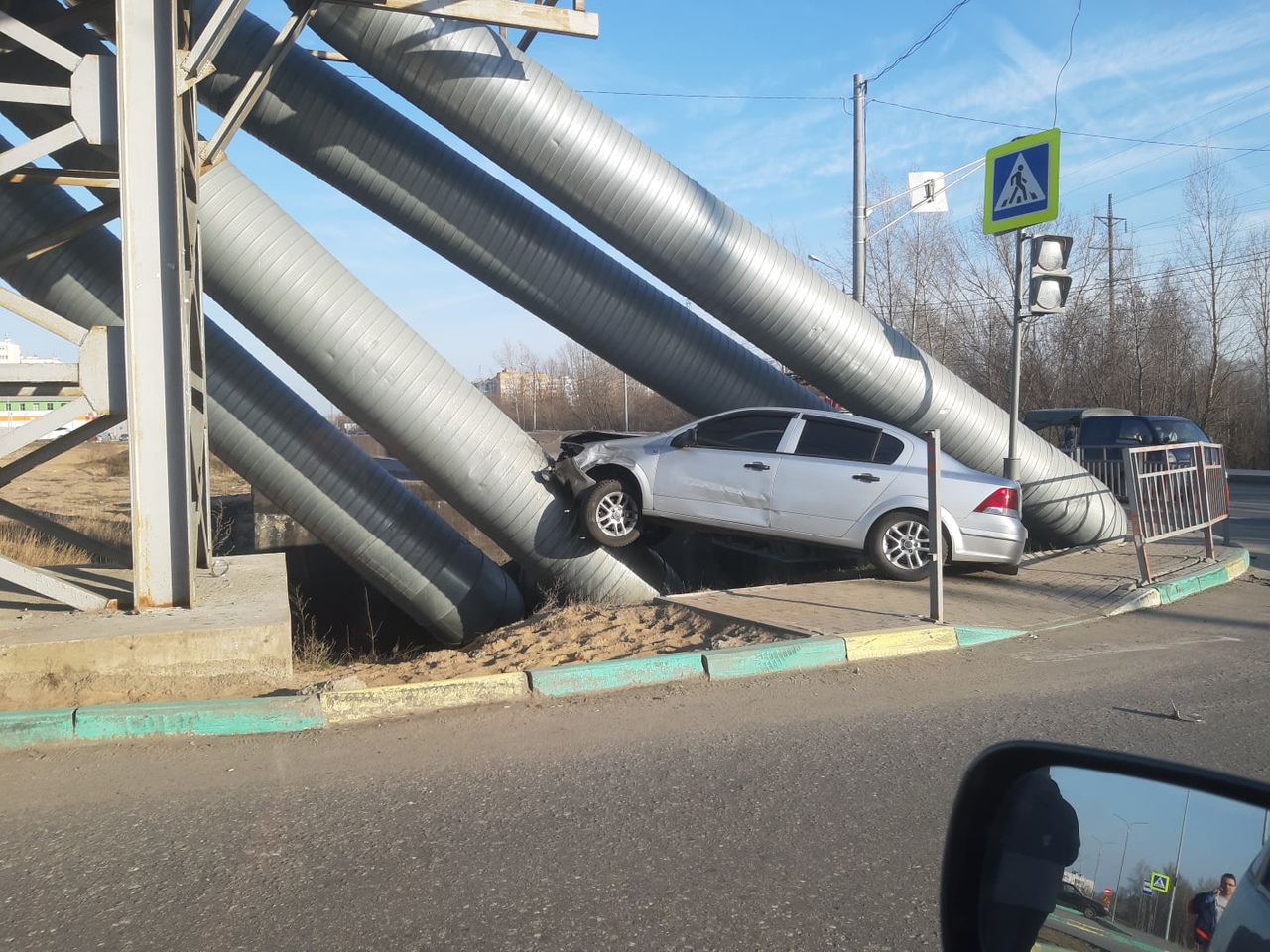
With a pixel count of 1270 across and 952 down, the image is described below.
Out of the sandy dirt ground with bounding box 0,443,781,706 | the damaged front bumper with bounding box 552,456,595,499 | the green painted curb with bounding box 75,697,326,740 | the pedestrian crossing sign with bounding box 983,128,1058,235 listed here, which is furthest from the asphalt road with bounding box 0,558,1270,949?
the pedestrian crossing sign with bounding box 983,128,1058,235

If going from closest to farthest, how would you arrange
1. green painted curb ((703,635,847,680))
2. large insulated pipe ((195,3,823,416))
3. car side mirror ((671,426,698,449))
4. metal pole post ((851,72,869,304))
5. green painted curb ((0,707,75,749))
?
green painted curb ((0,707,75,749)), green painted curb ((703,635,847,680)), large insulated pipe ((195,3,823,416)), car side mirror ((671,426,698,449)), metal pole post ((851,72,869,304))

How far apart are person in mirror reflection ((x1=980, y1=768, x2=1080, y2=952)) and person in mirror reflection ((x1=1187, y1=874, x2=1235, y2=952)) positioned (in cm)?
23

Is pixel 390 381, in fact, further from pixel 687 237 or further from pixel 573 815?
pixel 573 815

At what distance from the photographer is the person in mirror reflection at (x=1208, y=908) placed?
1496 mm

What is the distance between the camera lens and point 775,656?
22.6 feet

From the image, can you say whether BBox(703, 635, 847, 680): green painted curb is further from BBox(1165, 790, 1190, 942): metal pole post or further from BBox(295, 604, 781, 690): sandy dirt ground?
BBox(1165, 790, 1190, 942): metal pole post

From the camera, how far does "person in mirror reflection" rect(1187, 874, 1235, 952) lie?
1.50 meters

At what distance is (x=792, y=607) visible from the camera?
8336 mm

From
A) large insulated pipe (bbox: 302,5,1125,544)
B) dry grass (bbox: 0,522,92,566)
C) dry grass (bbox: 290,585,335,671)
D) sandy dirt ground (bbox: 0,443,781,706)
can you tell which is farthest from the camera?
dry grass (bbox: 0,522,92,566)

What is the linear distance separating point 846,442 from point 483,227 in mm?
4503

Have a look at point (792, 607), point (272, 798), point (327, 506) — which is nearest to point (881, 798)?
point (272, 798)

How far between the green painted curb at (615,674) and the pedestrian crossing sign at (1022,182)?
6.65 meters

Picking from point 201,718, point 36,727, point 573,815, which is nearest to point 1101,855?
point 573,815

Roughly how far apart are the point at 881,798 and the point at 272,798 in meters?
2.79
